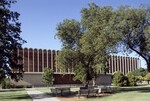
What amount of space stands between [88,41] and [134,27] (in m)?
5.43

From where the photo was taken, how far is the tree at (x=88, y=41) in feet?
113

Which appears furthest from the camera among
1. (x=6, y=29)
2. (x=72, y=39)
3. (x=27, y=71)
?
(x=27, y=71)

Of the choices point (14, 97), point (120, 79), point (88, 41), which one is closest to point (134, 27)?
point (88, 41)

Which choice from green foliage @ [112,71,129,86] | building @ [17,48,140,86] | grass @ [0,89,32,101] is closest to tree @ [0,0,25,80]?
grass @ [0,89,32,101]

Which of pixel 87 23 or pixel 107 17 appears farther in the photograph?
pixel 87 23

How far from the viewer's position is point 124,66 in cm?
13525

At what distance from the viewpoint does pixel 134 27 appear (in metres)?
35.1

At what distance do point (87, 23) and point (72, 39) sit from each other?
4.42 m

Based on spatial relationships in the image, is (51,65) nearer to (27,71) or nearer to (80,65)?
(27,71)

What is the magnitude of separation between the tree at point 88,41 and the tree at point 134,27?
1.26 meters

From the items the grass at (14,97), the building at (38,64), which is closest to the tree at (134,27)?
the grass at (14,97)

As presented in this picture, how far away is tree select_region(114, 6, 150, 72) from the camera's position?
34.4 m

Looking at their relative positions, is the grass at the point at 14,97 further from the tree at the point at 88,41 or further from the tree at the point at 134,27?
the tree at the point at 134,27

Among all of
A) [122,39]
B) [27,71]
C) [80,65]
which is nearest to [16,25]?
[80,65]
